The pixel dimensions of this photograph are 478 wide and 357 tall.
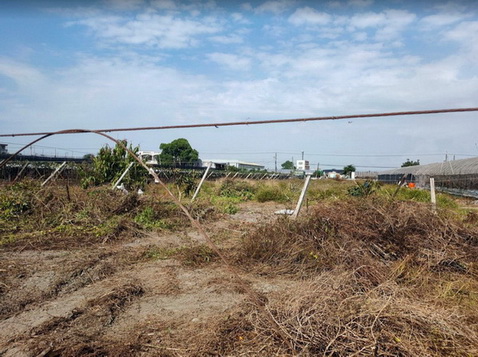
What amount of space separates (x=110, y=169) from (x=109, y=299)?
11.1m

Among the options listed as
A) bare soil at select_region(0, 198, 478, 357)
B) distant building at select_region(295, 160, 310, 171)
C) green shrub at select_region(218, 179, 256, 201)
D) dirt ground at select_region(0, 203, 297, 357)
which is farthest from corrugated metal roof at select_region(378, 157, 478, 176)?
dirt ground at select_region(0, 203, 297, 357)

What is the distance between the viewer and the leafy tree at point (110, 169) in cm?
1325

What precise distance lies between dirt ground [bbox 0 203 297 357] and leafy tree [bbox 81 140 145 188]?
797cm

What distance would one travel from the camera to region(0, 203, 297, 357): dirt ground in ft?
8.34

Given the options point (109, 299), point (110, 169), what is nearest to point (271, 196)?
point (110, 169)

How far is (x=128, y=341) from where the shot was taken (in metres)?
2.56

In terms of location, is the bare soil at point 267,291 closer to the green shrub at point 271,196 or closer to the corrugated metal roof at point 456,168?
the green shrub at point 271,196

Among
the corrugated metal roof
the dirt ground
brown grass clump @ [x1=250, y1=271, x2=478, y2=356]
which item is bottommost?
the dirt ground

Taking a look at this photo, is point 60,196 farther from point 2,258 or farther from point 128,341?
point 128,341

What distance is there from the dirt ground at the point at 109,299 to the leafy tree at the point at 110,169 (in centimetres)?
797

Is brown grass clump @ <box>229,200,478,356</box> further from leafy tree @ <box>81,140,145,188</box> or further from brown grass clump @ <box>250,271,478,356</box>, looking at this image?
leafy tree @ <box>81,140,145,188</box>

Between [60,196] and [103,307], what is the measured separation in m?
5.48

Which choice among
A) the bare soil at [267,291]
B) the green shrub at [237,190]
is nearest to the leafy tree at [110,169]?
the green shrub at [237,190]

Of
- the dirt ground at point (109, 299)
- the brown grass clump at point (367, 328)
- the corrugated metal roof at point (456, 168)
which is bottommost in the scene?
the dirt ground at point (109, 299)
